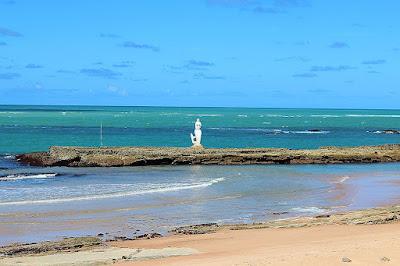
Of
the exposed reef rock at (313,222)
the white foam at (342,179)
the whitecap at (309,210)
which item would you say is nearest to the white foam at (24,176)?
the white foam at (342,179)

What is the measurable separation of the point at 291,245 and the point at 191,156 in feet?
87.3

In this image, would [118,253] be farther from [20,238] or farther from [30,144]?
[30,144]

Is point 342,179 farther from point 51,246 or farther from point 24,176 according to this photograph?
point 51,246

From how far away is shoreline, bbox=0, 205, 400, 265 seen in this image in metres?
14.4

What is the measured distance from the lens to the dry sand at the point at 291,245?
12492mm

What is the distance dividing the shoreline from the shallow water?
3.79 ft

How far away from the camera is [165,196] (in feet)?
81.9

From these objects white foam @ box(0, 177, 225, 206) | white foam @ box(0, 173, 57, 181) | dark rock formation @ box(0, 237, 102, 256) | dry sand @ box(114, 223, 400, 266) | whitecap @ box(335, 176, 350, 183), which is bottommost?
white foam @ box(0, 173, 57, 181)

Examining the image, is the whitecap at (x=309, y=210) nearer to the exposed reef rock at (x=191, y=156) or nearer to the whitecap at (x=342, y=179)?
the whitecap at (x=342, y=179)

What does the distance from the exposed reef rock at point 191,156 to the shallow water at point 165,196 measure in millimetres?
1945

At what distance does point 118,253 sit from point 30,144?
163 ft

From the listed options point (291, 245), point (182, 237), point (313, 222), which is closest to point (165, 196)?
point (313, 222)

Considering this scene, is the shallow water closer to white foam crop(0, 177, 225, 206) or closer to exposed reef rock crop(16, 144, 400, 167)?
white foam crop(0, 177, 225, 206)

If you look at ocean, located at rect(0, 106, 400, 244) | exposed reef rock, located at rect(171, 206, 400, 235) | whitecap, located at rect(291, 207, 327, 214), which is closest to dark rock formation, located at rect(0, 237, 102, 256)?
ocean, located at rect(0, 106, 400, 244)
